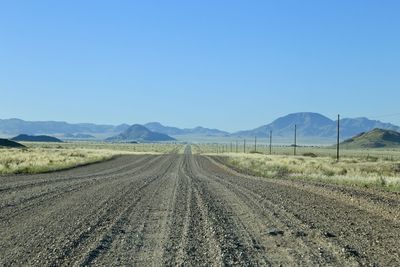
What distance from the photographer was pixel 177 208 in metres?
17.6

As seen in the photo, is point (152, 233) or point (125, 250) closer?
point (125, 250)

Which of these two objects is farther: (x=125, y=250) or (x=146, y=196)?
(x=146, y=196)

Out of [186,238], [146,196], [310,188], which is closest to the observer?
[186,238]

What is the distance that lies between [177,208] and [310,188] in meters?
10.2

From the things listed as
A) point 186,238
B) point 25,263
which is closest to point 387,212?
point 186,238

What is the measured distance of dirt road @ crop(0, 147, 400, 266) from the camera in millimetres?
9984

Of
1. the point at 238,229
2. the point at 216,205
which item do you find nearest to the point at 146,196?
the point at 216,205

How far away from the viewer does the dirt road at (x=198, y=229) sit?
393 inches

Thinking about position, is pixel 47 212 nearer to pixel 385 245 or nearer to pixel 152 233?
pixel 152 233

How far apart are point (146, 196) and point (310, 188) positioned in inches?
312

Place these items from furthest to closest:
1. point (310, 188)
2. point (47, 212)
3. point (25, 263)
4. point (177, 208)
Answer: point (310, 188), point (177, 208), point (47, 212), point (25, 263)

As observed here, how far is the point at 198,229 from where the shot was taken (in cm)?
1330

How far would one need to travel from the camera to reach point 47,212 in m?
16.3

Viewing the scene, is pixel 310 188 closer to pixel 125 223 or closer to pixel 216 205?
pixel 216 205
